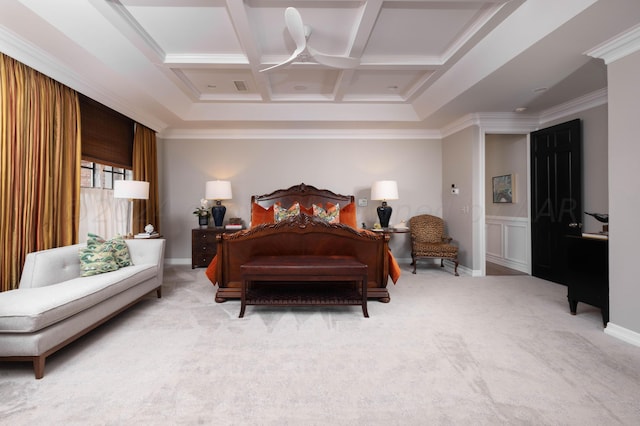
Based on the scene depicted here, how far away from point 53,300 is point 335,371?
6.97 ft

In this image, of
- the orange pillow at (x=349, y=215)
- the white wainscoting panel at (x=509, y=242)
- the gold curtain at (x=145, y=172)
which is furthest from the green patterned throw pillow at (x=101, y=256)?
the white wainscoting panel at (x=509, y=242)

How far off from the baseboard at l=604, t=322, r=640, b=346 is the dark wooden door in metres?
1.92

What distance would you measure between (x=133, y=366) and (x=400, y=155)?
5.42 meters

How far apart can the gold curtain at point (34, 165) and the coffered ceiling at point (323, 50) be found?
0.27 m

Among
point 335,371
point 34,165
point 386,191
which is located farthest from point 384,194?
point 34,165

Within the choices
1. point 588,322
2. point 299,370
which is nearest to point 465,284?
point 588,322

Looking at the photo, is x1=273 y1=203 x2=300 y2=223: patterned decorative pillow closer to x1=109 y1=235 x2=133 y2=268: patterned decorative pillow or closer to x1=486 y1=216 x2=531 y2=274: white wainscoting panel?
x1=109 y1=235 x2=133 y2=268: patterned decorative pillow

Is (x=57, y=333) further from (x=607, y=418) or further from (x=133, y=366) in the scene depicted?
(x=607, y=418)

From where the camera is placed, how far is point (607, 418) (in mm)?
1585

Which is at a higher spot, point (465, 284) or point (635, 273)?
point (635, 273)

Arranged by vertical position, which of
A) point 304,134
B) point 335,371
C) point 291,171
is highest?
point 304,134

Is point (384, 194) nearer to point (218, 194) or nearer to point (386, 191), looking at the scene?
point (386, 191)

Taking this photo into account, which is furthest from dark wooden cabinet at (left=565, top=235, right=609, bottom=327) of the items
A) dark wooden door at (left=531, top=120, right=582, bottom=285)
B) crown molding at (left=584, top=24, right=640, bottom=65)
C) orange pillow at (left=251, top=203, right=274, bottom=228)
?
orange pillow at (left=251, top=203, right=274, bottom=228)

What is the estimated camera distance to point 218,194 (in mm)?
5285
